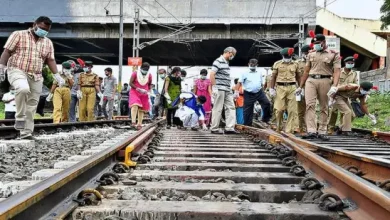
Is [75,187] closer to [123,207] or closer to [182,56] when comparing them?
[123,207]

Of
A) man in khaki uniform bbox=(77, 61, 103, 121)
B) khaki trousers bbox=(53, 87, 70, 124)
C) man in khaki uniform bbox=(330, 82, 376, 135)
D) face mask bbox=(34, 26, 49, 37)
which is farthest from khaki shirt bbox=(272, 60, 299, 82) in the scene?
khaki trousers bbox=(53, 87, 70, 124)

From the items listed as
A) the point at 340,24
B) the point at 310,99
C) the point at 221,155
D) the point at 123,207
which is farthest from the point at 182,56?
the point at 123,207

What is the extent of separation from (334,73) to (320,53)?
43cm

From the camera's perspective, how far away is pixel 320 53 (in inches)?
317

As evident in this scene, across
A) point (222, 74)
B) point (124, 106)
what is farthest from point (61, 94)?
point (124, 106)

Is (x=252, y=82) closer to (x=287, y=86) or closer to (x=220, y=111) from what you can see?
(x=287, y=86)

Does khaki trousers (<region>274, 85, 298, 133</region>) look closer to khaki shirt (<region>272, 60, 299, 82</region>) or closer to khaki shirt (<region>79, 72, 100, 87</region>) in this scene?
khaki shirt (<region>272, 60, 299, 82</region>)

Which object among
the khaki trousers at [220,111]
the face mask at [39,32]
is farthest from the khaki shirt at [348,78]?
the face mask at [39,32]

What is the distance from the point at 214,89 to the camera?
9281 mm

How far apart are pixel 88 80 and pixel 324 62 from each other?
21.3 feet

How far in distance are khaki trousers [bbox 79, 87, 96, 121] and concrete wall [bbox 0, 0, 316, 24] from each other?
1837 centimetres

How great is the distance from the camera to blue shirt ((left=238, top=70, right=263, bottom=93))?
1098 centimetres

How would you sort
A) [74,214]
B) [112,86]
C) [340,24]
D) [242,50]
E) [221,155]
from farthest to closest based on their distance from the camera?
[242,50], [340,24], [112,86], [221,155], [74,214]

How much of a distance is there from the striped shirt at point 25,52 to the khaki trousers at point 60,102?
4342 millimetres
